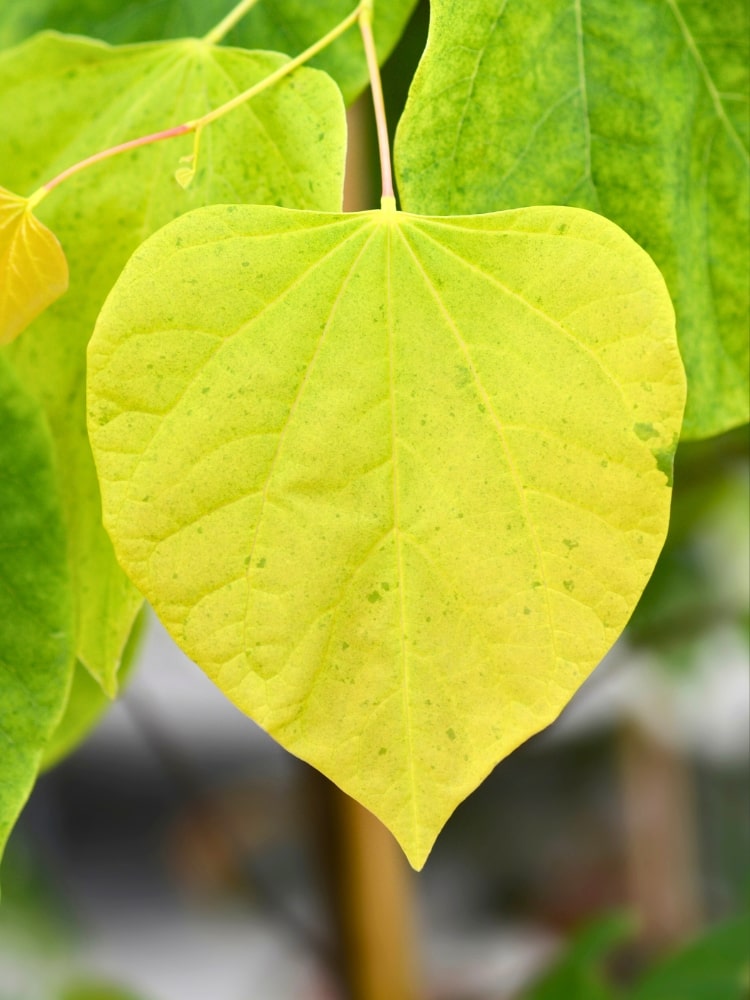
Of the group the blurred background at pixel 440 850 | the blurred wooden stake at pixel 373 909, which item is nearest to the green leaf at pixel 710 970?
the blurred background at pixel 440 850

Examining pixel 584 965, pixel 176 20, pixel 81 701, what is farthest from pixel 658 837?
pixel 176 20

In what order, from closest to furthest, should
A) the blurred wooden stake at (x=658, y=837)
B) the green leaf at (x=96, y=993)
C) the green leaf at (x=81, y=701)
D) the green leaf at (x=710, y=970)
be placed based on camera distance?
1. the green leaf at (x=81, y=701)
2. the green leaf at (x=710, y=970)
3. the green leaf at (x=96, y=993)
4. the blurred wooden stake at (x=658, y=837)

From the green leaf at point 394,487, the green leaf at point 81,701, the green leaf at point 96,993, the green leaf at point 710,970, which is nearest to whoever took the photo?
the green leaf at point 394,487

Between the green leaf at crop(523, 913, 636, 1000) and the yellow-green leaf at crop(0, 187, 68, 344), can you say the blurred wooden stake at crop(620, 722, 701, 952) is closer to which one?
the green leaf at crop(523, 913, 636, 1000)

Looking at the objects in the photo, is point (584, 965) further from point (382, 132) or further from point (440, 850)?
point (440, 850)

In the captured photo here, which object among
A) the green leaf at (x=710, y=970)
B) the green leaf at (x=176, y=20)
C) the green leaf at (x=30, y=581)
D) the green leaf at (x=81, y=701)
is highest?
the green leaf at (x=176, y=20)

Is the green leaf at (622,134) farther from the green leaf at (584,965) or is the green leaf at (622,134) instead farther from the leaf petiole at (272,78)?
the green leaf at (584,965)

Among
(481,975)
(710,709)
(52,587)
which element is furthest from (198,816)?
(710,709)
